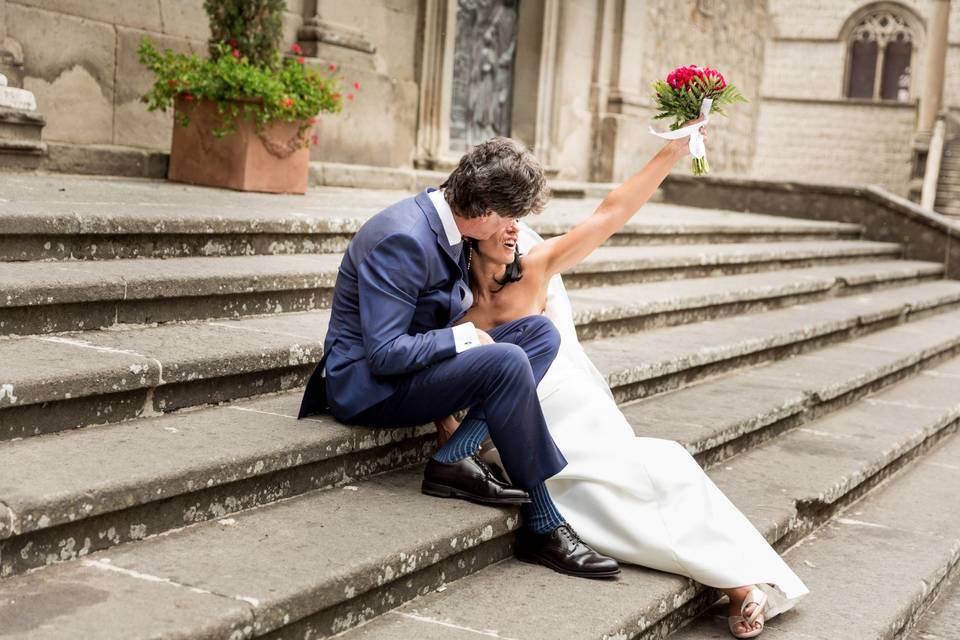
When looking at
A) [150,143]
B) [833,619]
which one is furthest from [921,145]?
[833,619]

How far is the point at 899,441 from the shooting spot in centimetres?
552

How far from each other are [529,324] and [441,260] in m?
0.39

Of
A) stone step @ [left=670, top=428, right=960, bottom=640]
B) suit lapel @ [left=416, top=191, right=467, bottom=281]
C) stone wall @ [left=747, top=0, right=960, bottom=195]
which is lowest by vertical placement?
stone step @ [left=670, top=428, right=960, bottom=640]

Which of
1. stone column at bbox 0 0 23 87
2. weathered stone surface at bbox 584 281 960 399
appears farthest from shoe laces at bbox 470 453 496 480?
stone column at bbox 0 0 23 87

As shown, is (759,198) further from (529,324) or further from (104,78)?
(529,324)

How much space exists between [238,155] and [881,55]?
30097 millimetres

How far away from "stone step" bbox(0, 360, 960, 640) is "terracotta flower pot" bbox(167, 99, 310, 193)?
11.4ft

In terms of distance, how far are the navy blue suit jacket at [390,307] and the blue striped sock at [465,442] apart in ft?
0.79

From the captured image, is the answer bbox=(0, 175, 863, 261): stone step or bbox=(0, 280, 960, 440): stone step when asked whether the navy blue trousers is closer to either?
bbox=(0, 280, 960, 440): stone step

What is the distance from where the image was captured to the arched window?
32.9 meters

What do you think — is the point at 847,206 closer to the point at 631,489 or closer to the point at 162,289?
the point at 631,489

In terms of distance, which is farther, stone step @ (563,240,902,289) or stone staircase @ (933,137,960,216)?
stone staircase @ (933,137,960,216)

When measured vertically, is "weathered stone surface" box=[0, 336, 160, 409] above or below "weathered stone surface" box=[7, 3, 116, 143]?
below

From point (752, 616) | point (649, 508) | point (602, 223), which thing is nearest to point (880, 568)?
point (752, 616)
